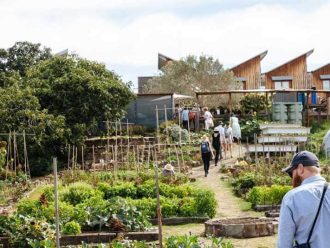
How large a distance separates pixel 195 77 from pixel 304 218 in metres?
35.7

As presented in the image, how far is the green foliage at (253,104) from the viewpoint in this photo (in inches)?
1251

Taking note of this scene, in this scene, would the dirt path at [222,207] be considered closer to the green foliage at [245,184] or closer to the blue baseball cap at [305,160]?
the green foliage at [245,184]

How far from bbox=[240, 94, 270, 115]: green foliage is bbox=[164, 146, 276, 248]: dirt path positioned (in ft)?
29.4

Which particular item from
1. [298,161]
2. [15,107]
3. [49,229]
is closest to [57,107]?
[15,107]

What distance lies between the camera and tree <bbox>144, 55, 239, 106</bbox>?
39625 mm

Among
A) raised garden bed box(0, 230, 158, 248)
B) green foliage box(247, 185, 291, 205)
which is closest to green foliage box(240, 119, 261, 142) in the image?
green foliage box(247, 185, 291, 205)

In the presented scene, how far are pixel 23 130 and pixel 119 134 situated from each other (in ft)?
19.9

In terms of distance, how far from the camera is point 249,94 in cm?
3231

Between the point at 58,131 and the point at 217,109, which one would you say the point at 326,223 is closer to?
the point at 58,131

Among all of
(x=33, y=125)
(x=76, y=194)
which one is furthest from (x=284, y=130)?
(x=76, y=194)

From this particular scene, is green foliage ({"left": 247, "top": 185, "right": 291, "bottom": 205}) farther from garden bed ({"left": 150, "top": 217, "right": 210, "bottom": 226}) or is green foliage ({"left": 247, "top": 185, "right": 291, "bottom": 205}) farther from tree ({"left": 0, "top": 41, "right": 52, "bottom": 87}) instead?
tree ({"left": 0, "top": 41, "right": 52, "bottom": 87})

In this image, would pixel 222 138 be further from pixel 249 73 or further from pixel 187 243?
pixel 249 73

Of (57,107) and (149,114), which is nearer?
(57,107)

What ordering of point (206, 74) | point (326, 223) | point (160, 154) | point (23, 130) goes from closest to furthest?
point (326, 223), point (23, 130), point (160, 154), point (206, 74)
